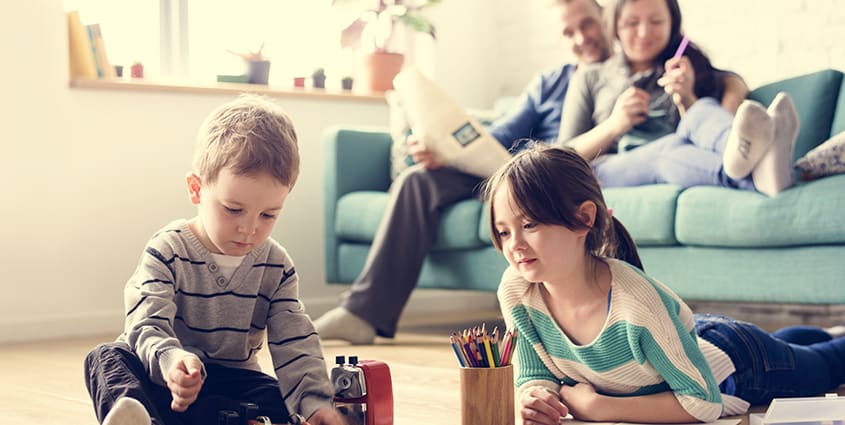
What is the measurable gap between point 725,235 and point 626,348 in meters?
1.03

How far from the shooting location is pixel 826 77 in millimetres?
2939

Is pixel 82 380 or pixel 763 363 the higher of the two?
pixel 763 363

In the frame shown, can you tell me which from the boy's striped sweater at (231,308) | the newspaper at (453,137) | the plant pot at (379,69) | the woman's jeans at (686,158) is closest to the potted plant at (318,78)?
the plant pot at (379,69)

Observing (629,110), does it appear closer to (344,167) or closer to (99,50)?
(344,167)

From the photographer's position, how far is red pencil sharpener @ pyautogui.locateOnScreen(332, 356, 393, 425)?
152 cm

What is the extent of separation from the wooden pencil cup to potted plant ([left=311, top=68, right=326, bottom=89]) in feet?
8.79

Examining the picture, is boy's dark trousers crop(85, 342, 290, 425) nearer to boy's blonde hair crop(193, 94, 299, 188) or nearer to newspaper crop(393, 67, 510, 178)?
boy's blonde hair crop(193, 94, 299, 188)

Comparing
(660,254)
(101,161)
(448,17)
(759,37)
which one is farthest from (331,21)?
(660,254)

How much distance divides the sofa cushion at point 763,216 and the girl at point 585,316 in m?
0.73

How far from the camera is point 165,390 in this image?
1517mm

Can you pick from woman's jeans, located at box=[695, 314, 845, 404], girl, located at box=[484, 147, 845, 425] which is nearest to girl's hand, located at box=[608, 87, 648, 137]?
woman's jeans, located at box=[695, 314, 845, 404]

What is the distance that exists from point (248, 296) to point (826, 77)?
6.51ft

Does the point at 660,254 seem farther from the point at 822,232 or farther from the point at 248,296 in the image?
the point at 248,296

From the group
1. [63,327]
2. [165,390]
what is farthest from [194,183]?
[63,327]
